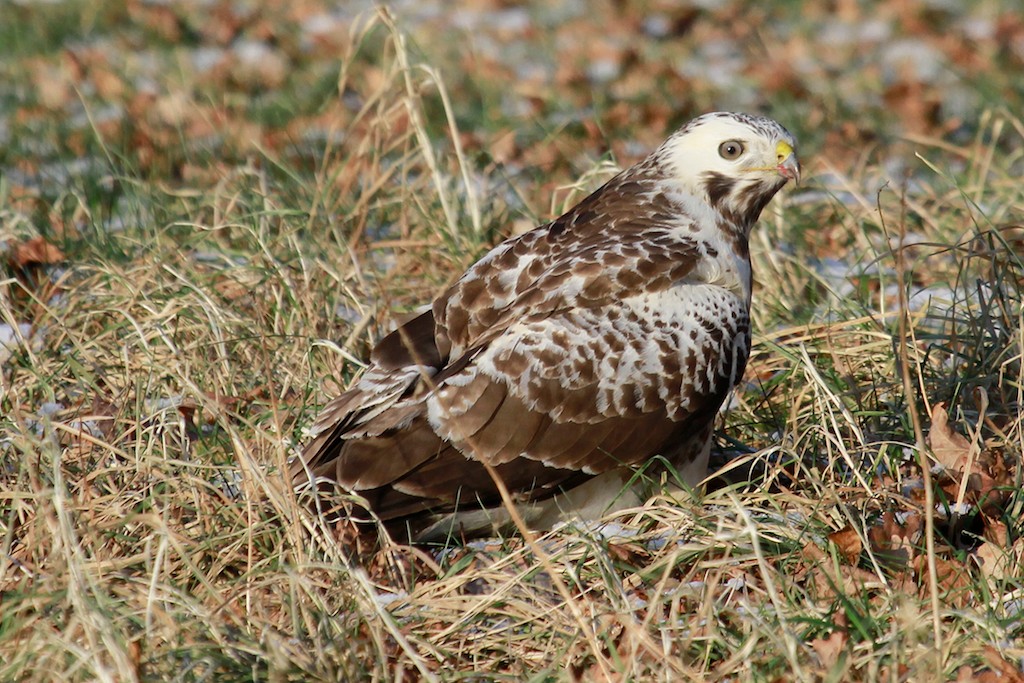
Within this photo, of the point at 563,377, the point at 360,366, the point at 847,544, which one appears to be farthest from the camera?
the point at 360,366

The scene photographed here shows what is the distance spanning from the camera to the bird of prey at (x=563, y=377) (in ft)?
13.1

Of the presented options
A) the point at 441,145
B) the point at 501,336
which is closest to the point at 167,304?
the point at 501,336

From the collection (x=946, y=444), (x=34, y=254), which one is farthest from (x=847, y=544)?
(x=34, y=254)

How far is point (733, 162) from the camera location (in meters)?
4.33

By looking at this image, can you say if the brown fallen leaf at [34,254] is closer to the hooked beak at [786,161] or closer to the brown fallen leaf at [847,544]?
the hooked beak at [786,161]

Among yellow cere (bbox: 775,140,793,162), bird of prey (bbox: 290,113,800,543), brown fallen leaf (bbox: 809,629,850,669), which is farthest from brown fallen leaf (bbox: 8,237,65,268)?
brown fallen leaf (bbox: 809,629,850,669)

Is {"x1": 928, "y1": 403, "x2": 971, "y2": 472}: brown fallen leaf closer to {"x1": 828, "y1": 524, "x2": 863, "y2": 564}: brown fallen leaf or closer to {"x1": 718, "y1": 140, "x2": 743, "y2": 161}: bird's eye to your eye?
{"x1": 828, "y1": 524, "x2": 863, "y2": 564}: brown fallen leaf

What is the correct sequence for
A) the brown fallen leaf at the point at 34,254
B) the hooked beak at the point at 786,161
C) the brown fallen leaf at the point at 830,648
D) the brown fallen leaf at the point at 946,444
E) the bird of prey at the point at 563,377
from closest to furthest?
1. the brown fallen leaf at the point at 830,648
2. the bird of prey at the point at 563,377
3. the brown fallen leaf at the point at 946,444
4. the hooked beak at the point at 786,161
5. the brown fallen leaf at the point at 34,254

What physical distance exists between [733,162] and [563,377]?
951mm

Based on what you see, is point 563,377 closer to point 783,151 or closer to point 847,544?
point 847,544

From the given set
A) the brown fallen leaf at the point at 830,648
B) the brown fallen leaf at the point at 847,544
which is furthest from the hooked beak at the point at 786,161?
the brown fallen leaf at the point at 830,648

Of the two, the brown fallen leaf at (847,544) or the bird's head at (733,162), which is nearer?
the brown fallen leaf at (847,544)

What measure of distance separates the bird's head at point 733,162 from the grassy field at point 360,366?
0.50 metres

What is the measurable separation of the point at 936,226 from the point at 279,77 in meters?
5.12
